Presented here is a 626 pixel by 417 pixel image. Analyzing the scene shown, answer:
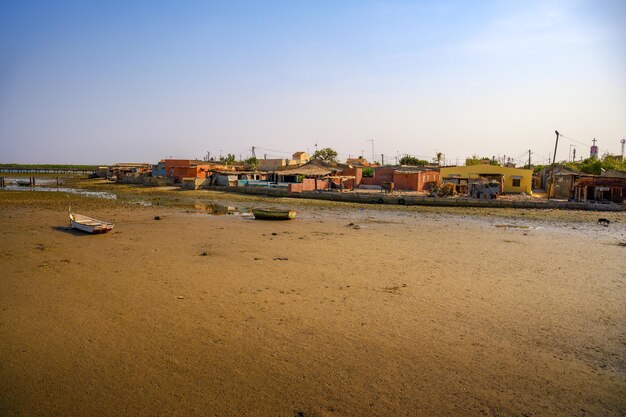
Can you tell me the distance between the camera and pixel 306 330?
7762mm

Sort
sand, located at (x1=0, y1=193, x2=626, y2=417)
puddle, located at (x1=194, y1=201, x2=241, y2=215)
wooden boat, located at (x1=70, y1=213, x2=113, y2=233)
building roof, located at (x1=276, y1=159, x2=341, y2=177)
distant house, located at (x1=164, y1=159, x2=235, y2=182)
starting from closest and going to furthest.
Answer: sand, located at (x1=0, y1=193, x2=626, y2=417)
wooden boat, located at (x1=70, y1=213, x2=113, y2=233)
puddle, located at (x1=194, y1=201, x2=241, y2=215)
building roof, located at (x1=276, y1=159, x2=341, y2=177)
distant house, located at (x1=164, y1=159, x2=235, y2=182)

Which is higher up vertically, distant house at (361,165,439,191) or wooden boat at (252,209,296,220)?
distant house at (361,165,439,191)

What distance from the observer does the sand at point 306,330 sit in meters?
5.55

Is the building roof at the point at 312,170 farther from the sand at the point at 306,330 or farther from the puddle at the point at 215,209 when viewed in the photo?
the sand at the point at 306,330

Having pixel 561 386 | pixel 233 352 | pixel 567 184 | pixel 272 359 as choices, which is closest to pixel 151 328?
pixel 233 352

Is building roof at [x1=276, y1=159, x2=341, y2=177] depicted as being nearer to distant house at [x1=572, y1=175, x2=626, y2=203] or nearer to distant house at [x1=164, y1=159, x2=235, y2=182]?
distant house at [x1=164, y1=159, x2=235, y2=182]

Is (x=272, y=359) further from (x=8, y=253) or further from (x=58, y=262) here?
(x=8, y=253)

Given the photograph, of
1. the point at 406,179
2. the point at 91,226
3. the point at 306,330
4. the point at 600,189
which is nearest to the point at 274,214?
the point at 91,226

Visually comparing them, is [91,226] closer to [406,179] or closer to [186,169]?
[406,179]

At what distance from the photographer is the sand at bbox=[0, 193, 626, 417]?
5.55 metres

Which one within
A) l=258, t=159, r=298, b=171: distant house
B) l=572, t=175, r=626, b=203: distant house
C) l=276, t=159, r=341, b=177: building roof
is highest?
l=258, t=159, r=298, b=171: distant house

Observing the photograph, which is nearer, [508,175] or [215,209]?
[215,209]

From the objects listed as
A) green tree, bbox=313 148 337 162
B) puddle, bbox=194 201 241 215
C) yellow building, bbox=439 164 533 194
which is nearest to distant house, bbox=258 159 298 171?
green tree, bbox=313 148 337 162

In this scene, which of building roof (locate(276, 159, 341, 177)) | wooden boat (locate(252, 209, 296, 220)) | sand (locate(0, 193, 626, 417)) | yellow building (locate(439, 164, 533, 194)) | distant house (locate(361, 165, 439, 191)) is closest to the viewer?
sand (locate(0, 193, 626, 417))
